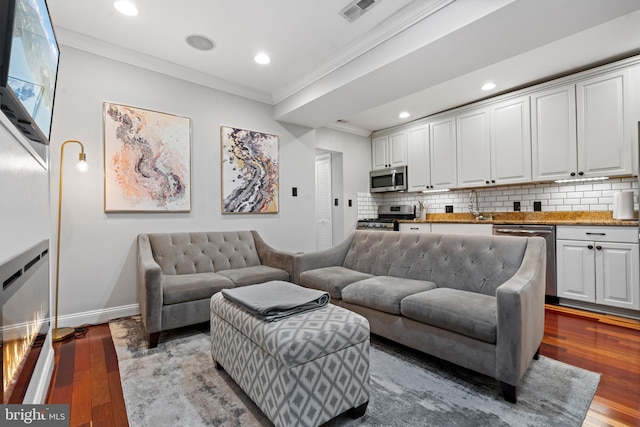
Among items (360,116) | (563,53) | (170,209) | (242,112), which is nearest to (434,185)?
(360,116)

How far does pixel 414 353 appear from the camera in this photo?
2.20 m

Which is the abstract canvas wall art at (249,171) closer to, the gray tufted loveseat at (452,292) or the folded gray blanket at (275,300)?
the gray tufted loveseat at (452,292)

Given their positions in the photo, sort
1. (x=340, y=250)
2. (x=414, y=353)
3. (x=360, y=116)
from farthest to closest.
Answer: (x=360, y=116) < (x=340, y=250) < (x=414, y=353)

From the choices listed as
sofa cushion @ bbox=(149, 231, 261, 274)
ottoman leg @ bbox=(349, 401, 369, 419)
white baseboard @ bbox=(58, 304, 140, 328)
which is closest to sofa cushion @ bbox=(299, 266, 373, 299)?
sofa cushion @ bbox=(149, 231, 261, 274)

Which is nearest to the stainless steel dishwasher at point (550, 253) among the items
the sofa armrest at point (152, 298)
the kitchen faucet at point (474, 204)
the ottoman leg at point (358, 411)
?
the kitchen faucet at point (474, 204)

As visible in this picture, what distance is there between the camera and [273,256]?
3.37 metres

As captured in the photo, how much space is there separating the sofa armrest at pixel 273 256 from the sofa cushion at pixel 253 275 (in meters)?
0.06

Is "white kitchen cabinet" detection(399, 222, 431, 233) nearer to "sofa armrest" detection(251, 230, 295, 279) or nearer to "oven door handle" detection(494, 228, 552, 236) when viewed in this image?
"oven door handle" detection(494, 228, 552, 236)

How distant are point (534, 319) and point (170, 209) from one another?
325cm

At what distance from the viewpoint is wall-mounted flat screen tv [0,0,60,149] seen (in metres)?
0.95

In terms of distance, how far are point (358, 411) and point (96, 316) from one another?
265cm

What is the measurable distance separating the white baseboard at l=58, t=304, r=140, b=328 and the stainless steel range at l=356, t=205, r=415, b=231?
3.61 metres

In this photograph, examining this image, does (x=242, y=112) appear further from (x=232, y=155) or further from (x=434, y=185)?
(x=434, y=185)

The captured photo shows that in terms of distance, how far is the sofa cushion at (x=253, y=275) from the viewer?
2.84m
